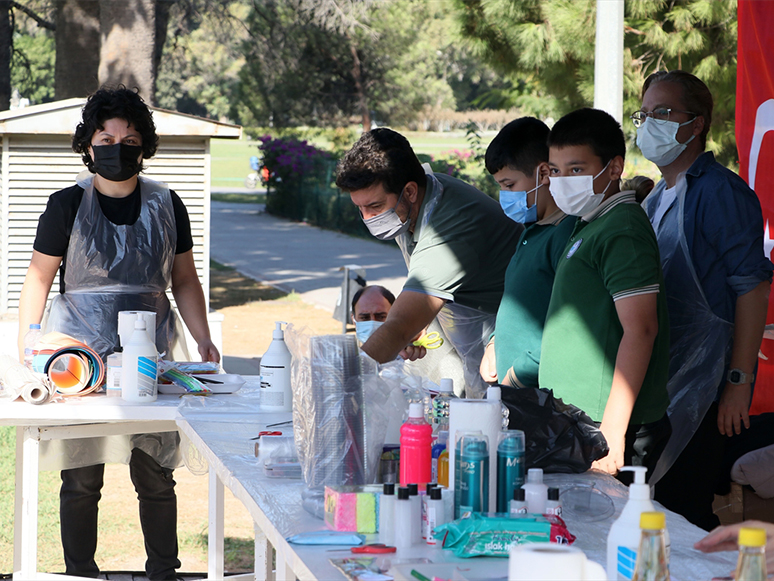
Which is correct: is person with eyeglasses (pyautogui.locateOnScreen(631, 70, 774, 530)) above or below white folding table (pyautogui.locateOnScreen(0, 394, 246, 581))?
above

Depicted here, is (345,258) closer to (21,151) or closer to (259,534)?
(21,151)

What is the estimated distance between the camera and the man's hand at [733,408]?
120 inches

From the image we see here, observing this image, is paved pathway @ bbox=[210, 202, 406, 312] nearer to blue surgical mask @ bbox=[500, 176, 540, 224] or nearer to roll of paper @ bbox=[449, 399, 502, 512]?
blue surgical mask @ bbox=[500, 176, 540, 224]

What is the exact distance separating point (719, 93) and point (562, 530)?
21.2 feet

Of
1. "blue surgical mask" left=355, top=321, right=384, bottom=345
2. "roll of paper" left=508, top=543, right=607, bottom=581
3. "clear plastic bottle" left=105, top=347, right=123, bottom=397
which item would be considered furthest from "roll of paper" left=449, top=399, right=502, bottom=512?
"clear plastic bottle" left=105, top=347, right=123, bottom=397

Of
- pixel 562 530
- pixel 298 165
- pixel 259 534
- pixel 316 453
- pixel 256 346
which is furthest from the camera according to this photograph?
pixel 298 165

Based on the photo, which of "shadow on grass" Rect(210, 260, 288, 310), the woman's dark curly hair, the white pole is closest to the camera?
the woman's dark curly hair

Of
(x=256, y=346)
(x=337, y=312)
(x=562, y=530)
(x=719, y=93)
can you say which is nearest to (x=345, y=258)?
(x=256, y=346)

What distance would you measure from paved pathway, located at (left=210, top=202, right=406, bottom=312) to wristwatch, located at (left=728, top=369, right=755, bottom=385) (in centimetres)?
880

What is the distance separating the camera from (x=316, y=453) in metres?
2.10

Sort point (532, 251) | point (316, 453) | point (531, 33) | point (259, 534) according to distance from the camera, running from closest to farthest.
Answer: point (316, 453) < point (259, 534) < point (532, 251) < point (531, 33)

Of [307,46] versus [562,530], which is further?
[307,46]

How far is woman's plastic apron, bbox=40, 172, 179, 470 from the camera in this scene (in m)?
3.53

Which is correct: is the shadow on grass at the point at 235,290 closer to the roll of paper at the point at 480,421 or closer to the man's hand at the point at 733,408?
the man's hand at the point at 733,408
